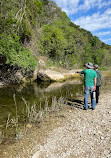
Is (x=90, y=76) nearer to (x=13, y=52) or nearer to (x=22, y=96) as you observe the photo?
(x=22, y=96)

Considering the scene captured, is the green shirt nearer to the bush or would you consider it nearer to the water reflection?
the water reflection

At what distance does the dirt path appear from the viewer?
374 centimetres

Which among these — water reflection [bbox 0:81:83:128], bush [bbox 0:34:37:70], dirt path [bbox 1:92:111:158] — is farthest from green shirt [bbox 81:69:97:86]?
bush [bbox 0:34:37:70]

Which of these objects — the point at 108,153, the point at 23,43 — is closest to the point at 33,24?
the point at 23,43

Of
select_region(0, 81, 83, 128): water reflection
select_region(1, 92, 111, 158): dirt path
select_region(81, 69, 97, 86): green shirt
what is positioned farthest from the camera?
select_region(0, 81, 83, 128): water reflection

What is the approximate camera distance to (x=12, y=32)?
48.7ft

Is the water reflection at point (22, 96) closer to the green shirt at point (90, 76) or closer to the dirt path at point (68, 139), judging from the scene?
the dirt path at point (68, 139)

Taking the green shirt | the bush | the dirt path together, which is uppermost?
the bush

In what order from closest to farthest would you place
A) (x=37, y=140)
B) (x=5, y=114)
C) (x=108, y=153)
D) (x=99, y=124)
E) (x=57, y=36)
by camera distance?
(x=108, y=153)
(x=37, y=140)
(x=99, y=124)
(x=5, y=114)
(x=57, y=36)

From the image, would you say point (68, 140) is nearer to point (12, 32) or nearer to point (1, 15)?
point (12, 32)

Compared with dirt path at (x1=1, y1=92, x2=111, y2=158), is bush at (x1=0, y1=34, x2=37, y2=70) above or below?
above

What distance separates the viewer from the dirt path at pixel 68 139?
374cm

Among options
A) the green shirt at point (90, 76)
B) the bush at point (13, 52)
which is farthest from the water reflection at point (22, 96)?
the green shirt at point (90, 76)

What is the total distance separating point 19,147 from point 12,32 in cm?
1431
